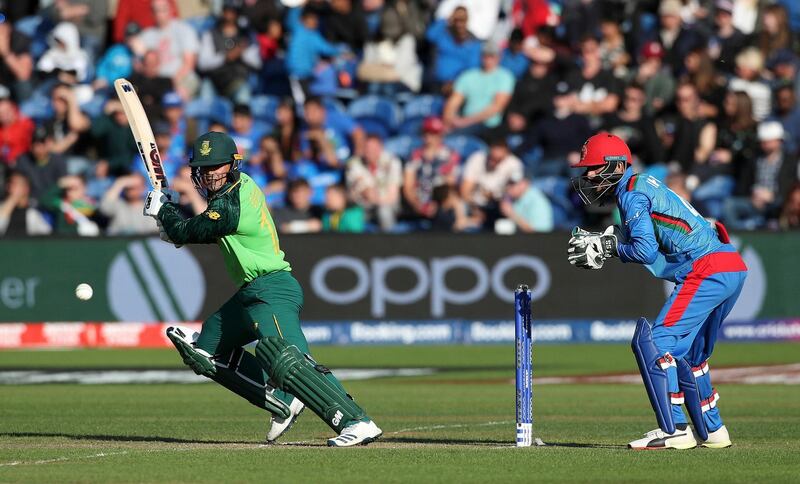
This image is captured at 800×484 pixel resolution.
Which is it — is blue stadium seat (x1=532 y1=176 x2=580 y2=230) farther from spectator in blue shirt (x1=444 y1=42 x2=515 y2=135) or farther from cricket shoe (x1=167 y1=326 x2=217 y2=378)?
cricket shoe (x1=167 y1=326 x2=217 y2=378)

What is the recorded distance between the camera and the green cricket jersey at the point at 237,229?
9352 millimetres

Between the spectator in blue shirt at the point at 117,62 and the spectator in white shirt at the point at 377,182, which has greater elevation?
the spectator in blue shirt at the point at 117,62

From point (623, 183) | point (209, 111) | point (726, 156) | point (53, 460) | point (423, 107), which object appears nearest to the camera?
point (53, 460)

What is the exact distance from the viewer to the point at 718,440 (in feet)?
31.1

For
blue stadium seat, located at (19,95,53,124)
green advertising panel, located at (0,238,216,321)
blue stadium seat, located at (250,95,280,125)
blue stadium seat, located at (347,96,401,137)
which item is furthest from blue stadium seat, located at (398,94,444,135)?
blue stadium seat, located at (19,95,53,124)

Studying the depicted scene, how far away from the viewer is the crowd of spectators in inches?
816

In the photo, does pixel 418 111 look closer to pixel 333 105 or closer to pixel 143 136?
pixel 333 105

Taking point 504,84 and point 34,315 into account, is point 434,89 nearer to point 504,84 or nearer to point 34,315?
point 504,84

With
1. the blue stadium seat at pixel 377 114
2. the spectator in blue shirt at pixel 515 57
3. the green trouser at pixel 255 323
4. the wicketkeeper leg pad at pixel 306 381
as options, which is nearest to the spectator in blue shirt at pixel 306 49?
the blue stadium seat at pixel 377 114

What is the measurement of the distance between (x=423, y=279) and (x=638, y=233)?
10.7 meters

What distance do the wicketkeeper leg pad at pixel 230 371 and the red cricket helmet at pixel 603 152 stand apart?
97.4 inches

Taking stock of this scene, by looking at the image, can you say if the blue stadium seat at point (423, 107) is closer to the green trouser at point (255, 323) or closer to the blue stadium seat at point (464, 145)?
the blue stadium seat at point (464, 145)

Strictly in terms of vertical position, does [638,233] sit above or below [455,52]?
below

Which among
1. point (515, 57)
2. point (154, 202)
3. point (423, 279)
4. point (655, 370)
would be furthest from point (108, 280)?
point (655, 370)
